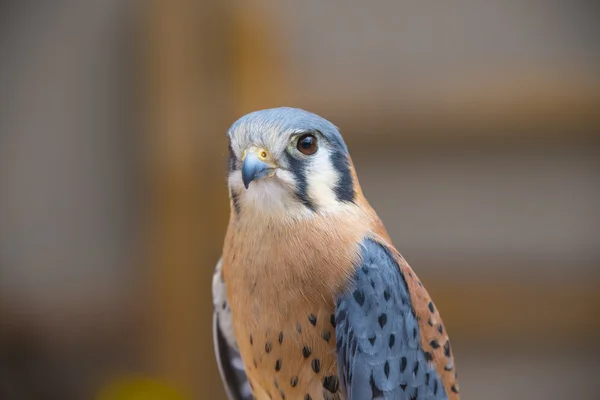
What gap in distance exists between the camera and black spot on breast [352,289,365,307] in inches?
48.2

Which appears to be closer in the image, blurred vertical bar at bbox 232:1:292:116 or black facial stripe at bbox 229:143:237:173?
black facial stripe at bbox 229:143:237:173

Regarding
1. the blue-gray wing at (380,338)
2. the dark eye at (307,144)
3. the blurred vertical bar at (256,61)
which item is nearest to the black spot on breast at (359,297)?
the blue-gray wing at (380,338)

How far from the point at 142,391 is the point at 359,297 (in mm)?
2320

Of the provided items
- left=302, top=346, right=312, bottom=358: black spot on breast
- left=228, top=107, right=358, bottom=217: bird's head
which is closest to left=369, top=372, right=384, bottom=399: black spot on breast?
left=302, top=346, right=312, bottom=358: black spot on breast

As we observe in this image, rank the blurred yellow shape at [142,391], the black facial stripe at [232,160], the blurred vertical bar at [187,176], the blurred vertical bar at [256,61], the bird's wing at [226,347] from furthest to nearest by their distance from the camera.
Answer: the blurred vertical bar at [187,176] → the blurred vertical bar at [256,61] → the blurred yellow shape at [142,391] → the bird's wing at [226,347] → the black facial stripe at [232,160]

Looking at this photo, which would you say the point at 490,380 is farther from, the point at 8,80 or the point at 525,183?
the point at 8,80

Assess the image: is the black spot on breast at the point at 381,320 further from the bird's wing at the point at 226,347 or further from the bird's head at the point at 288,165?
the bird's wing at the point at 226,347

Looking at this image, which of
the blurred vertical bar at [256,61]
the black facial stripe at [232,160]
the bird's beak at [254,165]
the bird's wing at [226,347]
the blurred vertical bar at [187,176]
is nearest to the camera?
the bird's beak at [254,165]

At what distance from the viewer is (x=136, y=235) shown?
4.02 meters

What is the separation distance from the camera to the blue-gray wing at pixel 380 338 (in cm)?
121

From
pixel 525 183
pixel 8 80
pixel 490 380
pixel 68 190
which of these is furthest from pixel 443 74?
pixel 8 80

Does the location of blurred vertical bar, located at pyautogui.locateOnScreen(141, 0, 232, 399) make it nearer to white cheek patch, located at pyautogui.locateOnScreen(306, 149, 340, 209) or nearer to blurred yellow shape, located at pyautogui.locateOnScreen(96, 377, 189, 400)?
blurred yellow shape, located at pyautogui.locateOnScreen(96, 377, 189, 400)

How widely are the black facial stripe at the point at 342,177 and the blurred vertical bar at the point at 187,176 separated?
2144 millimetres

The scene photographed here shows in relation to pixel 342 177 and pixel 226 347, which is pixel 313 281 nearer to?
pixel 342 177
